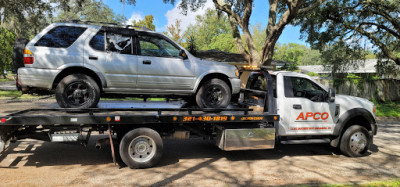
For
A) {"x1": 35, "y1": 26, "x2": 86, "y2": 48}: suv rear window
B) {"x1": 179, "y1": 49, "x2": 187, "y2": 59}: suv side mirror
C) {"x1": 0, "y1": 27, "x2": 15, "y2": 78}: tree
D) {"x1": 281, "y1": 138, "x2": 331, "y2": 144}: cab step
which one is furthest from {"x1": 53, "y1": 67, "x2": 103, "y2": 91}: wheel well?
{"x1": 0, "y1": 27, "x2": 15, "y2": 78}: tree

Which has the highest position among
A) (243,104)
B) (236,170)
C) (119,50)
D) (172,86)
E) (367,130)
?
(119,50)

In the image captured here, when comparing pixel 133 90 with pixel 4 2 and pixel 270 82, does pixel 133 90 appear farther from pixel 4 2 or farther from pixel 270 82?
pixel 4 2

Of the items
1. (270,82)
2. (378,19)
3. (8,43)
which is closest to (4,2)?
(8,43)

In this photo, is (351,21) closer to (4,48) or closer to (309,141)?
(309,141)

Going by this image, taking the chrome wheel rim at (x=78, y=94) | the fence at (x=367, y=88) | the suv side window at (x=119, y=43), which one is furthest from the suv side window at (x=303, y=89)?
the fence at (x=367, y=88)

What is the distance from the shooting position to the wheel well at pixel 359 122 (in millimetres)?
6516

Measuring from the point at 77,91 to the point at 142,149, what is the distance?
5.32ft

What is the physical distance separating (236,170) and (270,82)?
2.02m

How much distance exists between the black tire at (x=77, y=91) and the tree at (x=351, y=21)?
12715 millimetres

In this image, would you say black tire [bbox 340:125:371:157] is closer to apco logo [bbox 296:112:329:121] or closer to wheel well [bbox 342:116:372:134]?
wheel well [bbox 342:116:372:134]

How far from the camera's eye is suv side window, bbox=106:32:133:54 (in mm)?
5449

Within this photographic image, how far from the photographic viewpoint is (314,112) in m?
6.14

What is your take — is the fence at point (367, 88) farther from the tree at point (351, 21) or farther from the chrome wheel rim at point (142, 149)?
the chrome wheel rim at point (142, 149)

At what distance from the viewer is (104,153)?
615 cm
